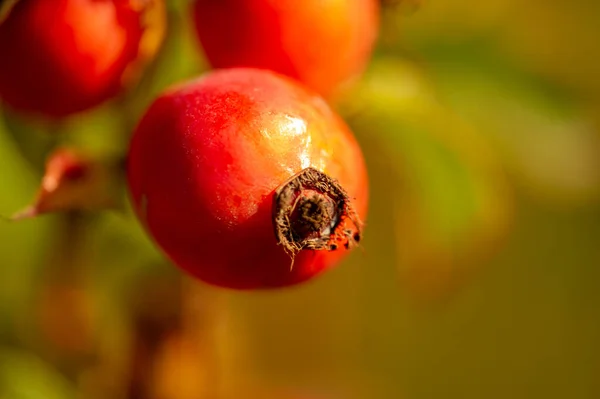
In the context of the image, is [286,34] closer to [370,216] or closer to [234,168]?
[234,168]

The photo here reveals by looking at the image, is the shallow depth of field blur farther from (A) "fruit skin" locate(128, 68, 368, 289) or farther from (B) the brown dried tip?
(A) "fruit skin" locate(128, 68, 368, 289)

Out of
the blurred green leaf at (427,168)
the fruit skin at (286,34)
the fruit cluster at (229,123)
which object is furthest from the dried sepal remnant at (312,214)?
the blurred green leaf at (427,168)

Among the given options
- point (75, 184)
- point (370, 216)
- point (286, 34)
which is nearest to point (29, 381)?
point (75, 184)

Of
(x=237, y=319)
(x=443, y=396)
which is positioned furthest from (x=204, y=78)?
(x=443, y=396)

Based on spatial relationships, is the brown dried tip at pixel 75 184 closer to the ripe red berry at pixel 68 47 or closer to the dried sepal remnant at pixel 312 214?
the ripe red berry at pixel 68 47

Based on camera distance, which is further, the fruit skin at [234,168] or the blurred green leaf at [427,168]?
the blurred green leaf at [427,168]

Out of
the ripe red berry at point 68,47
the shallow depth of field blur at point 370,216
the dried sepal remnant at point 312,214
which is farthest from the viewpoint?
the shallow depth of field blur at point 370,216

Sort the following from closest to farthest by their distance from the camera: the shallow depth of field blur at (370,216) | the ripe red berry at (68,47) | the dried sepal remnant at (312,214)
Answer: the dried sepal remnant at (312,214) < the ripe red berry at (68,47) < the shallow depth of field blur at (370,216)

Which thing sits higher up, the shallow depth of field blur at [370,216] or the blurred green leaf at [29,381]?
the shallow depth of field blur at [370,216]

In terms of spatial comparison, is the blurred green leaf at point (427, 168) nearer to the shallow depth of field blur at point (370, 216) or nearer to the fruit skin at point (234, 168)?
the shallow depth of field blur at point (370, 216)

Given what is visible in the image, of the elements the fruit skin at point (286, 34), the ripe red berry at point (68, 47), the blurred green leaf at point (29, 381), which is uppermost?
the fruit skin at point (286, 34)
